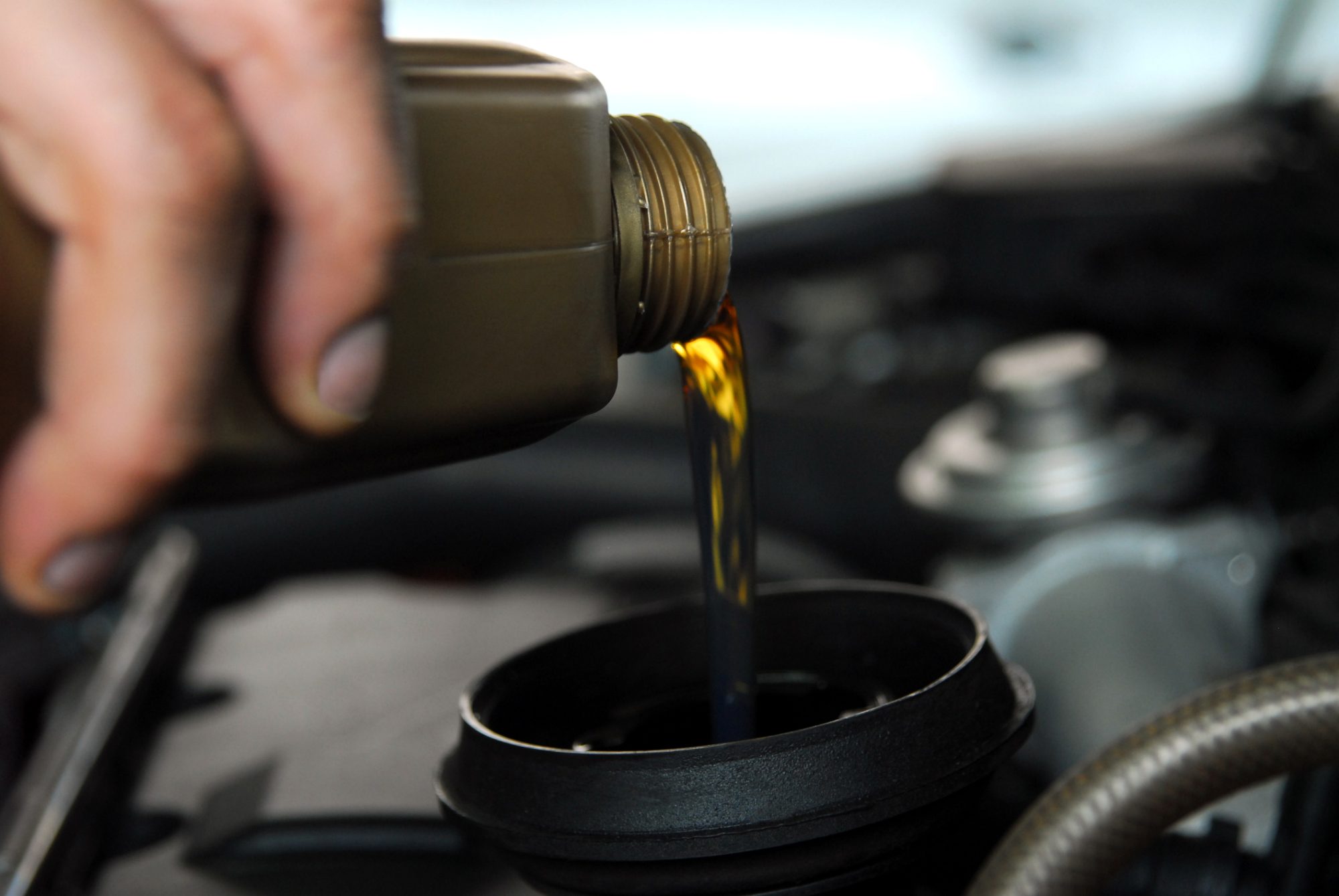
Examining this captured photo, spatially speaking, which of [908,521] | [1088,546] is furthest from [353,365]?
[908,521]

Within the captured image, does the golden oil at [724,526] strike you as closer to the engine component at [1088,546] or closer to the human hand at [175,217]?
the human hand at [175,217]

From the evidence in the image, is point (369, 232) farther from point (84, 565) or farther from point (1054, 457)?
point (1054, 457)

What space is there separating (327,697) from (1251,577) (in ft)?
1.91

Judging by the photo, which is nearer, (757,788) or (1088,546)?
(757,788)

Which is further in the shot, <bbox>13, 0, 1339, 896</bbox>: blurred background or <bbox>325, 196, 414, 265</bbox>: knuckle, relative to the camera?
<bbox>13, 0, 1339, 896</bbox>: blurred background

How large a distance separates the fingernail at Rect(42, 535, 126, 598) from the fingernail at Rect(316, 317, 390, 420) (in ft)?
0.18

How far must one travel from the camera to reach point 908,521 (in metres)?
1.18

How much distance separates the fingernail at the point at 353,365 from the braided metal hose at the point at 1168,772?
265mm

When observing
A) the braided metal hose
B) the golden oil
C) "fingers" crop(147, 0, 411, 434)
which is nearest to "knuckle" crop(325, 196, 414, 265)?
"fingers" crop(147, 0, 411, 434)

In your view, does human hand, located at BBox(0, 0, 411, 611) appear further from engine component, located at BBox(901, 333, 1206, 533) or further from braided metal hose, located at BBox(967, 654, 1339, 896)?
engine component, located at BBox(901, 333, 1206, 533)

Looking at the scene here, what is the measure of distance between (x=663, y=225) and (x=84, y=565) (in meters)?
0.16

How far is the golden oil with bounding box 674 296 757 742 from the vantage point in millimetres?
427

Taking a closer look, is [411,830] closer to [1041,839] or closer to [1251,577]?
[1041,839]

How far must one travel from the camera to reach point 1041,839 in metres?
0.42
